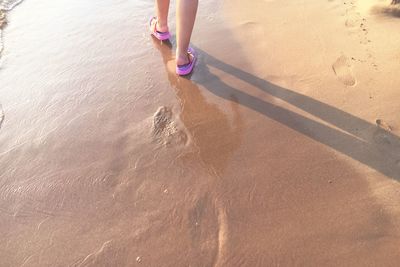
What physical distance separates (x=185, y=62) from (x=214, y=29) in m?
0.65

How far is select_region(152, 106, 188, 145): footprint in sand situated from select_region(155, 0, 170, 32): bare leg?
0.86 m

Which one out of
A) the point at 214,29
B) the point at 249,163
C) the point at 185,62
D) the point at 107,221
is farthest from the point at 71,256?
the point at 214,29

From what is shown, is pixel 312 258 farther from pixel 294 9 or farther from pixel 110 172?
pixel 294 9

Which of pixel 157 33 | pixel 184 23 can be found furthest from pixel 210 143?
pixel 157 33

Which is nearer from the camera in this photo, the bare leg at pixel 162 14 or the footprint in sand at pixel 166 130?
the footprint in sand at pixel 166 130

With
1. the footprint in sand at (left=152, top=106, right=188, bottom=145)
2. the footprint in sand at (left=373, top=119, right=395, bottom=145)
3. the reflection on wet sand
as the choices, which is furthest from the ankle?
the footprint in sand at (left=373, top=119, right=395, bottom=145)

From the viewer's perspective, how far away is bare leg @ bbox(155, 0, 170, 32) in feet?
8.97

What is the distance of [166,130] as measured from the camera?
217 centimetres

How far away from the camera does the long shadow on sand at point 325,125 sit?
190 cm

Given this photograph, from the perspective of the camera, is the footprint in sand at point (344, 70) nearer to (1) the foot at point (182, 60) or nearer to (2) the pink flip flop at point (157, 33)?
(1) the foot at point (182, 60)

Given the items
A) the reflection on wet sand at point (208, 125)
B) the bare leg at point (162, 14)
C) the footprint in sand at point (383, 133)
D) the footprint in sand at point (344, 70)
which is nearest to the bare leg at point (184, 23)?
the reflection on wet sand at point (208, 125)

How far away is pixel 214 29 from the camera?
9.90ft

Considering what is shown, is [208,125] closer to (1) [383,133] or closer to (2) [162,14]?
(1) [383,133]

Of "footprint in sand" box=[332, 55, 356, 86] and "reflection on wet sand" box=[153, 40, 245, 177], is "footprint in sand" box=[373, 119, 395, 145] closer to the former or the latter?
"footprint in sand" box=[332, 55, 356, 86]
